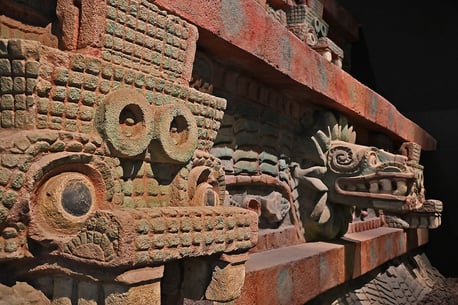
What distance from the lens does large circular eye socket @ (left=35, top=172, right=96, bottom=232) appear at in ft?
4.33

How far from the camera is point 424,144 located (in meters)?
6.46

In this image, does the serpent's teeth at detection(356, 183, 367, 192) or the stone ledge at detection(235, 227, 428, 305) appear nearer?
the stone ledge at detection(235, 227, 428, 305)

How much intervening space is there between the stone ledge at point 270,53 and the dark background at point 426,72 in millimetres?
3567

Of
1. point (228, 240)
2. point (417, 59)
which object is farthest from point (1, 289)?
point (417, 59)

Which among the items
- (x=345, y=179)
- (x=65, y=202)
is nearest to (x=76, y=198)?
(x=65, y=202)

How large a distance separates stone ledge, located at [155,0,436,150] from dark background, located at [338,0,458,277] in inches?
140

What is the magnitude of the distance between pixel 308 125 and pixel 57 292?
250 cm

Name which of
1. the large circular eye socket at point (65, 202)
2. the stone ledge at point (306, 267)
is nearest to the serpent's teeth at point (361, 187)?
the stone ledge at point (306, 267)

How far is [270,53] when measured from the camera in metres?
2.53

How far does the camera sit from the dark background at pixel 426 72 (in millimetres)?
7086

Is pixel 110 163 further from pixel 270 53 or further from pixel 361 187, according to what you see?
pixel 361 187

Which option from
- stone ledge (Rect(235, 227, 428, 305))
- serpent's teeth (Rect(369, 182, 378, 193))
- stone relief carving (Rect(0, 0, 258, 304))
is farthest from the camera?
serpent's teeth (Rect(369, 182, 378, 193))

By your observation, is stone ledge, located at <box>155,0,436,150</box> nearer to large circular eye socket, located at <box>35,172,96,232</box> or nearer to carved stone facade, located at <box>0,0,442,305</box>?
carved stone facade, located at <box>0,0,442,305</box>

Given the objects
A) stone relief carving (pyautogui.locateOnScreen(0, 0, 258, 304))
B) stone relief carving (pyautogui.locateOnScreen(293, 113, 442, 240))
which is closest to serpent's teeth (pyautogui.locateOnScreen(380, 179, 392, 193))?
stone relief carving (pyautogui.locateOnScreen(293, 113, 442, 240))
